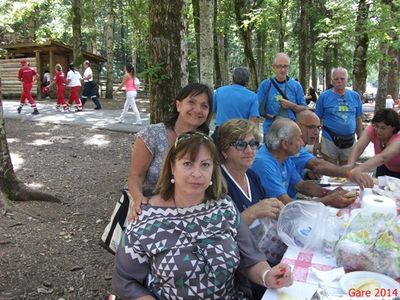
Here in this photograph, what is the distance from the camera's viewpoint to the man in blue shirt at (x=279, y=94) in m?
5.61

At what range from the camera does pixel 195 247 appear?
2.04 m

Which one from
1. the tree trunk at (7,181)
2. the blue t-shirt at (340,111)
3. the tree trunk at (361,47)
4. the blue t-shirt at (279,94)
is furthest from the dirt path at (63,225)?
the tree trunk at (361,47)

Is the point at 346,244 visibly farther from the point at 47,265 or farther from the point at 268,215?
the point at 47,265

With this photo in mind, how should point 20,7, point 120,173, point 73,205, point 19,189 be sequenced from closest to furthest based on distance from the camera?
point 19,189 < point 73,205 < point 120,173 < point 20,7

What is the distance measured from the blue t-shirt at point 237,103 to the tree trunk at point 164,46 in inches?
50.4

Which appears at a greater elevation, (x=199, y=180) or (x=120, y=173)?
(x=199, y=180)

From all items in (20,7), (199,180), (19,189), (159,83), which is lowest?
(19,189)

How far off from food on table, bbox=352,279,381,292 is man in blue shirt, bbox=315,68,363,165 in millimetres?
4118

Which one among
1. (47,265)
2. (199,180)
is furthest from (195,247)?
(47,265)

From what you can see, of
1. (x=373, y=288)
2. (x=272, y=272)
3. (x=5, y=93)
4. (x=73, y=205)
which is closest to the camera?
(x=373, y=288)

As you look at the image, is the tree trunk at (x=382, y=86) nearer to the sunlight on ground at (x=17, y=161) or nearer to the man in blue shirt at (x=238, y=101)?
the man in blue shirt at (x=238, y=101)

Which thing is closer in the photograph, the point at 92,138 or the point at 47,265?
the point at 47,265

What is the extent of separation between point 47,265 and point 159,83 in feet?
6.99

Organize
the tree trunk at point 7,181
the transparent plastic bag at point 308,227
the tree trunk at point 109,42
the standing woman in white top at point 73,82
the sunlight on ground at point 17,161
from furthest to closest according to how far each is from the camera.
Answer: the tree trunk at point 109,42, the standing woman in white top at point 73,82, the sunlight on ground at point 17,161, the tree trunk at point 7,181, the transparent plastic bag at point 308,227
